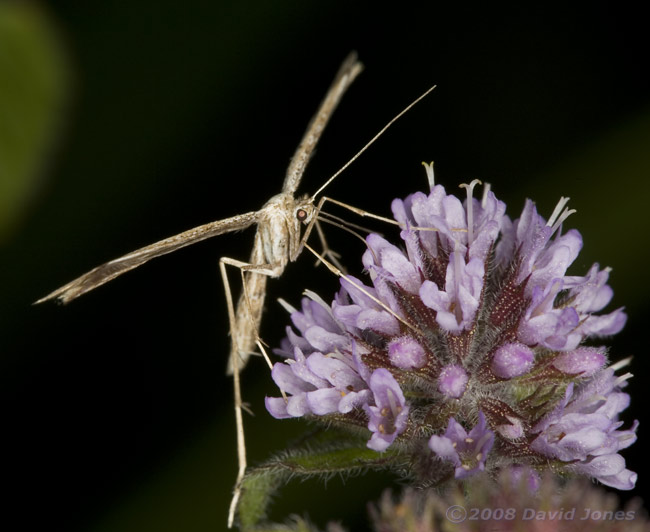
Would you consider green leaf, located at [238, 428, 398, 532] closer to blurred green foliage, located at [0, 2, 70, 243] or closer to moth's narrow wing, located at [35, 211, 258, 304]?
moth's narrow wing, located at [35, 211, 258, 304]

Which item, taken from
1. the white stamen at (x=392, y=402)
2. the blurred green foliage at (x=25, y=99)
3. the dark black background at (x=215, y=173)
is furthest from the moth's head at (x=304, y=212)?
the blurred green foliage at (x=25, y=99)

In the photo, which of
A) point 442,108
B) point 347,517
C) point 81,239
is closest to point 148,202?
point 81,239

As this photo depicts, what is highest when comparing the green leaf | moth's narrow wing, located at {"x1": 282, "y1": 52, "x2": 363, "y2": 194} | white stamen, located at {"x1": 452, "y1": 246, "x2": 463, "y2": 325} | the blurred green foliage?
the blurred green foliage

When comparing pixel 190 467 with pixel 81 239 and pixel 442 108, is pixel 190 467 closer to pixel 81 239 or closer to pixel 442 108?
pixel 81 239

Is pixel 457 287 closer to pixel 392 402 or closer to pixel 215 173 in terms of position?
pixel 392 402

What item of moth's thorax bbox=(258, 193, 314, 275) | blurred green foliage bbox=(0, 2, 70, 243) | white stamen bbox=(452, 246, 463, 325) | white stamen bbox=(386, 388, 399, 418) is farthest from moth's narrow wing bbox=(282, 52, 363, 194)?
blurred green foliage bbox=(0, 2, 70, 243)

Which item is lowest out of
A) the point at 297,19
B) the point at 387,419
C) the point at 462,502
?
the point at 462,502

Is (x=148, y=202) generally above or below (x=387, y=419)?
above

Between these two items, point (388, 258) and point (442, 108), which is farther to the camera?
point (442, 108)
